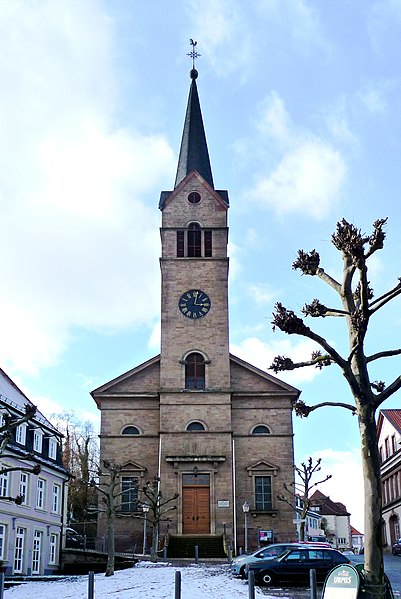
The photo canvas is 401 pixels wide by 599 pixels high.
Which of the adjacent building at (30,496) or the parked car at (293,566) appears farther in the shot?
the adjacent building at (30,496)

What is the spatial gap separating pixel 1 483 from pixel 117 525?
1471 centimetres

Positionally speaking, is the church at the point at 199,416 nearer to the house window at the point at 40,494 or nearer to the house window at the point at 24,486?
the house window at the point at 40,494

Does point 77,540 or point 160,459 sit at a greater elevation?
point 160,459

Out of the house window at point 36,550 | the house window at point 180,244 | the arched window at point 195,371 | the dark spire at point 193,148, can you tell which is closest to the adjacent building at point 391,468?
the arched window at point 195,371

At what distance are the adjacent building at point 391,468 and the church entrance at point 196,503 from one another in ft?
38.3

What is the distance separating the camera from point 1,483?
3148cm

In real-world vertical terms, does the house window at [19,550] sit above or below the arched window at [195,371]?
below

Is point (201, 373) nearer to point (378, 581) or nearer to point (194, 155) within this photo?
point (194, 155)

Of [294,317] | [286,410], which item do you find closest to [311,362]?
[294,317]

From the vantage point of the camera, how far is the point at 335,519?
10838 cm

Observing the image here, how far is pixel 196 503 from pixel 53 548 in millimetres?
8789

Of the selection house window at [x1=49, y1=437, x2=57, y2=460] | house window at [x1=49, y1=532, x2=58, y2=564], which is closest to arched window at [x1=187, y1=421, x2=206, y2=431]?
house window at [x1=49, y1=437, x2=57, y2=460]

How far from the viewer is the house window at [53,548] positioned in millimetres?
38312

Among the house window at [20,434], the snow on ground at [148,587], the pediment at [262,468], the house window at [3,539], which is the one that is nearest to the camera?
the snow on ground at [148,587]
